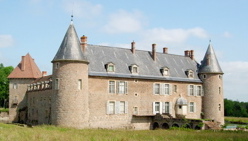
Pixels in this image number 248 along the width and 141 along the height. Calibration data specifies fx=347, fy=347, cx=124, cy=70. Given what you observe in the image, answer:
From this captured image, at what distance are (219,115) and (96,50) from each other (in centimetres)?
1567

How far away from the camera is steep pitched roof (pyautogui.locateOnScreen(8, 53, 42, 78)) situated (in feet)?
142

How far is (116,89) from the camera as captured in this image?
3341 centimetres

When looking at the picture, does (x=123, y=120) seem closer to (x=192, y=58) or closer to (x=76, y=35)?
(x=76, y=35)

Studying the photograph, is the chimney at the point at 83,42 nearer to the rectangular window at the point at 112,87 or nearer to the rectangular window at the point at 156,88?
the rectangular window at the point at 112,87

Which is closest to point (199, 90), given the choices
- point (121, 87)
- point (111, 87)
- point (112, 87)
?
point (121, 87)

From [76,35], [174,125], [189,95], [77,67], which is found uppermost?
[76,35]

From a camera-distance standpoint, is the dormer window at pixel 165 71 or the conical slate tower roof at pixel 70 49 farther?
the dormer window at pixel 165 71

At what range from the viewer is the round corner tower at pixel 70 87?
29750 millimetres

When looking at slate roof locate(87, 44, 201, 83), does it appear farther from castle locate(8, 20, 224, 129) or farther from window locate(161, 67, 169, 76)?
window locate(161, 67, 169, 76)

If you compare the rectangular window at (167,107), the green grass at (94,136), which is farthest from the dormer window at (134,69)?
the green grass at (94,136)

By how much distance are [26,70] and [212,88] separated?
22.9m

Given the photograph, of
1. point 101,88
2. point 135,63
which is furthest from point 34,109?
point 135,63

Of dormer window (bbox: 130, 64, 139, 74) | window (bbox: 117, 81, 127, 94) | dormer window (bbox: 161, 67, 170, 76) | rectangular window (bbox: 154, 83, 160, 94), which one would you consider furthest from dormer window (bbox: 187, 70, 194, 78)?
window (bbox: 117, 81, 127, 94)

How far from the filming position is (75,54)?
30.5 metres
